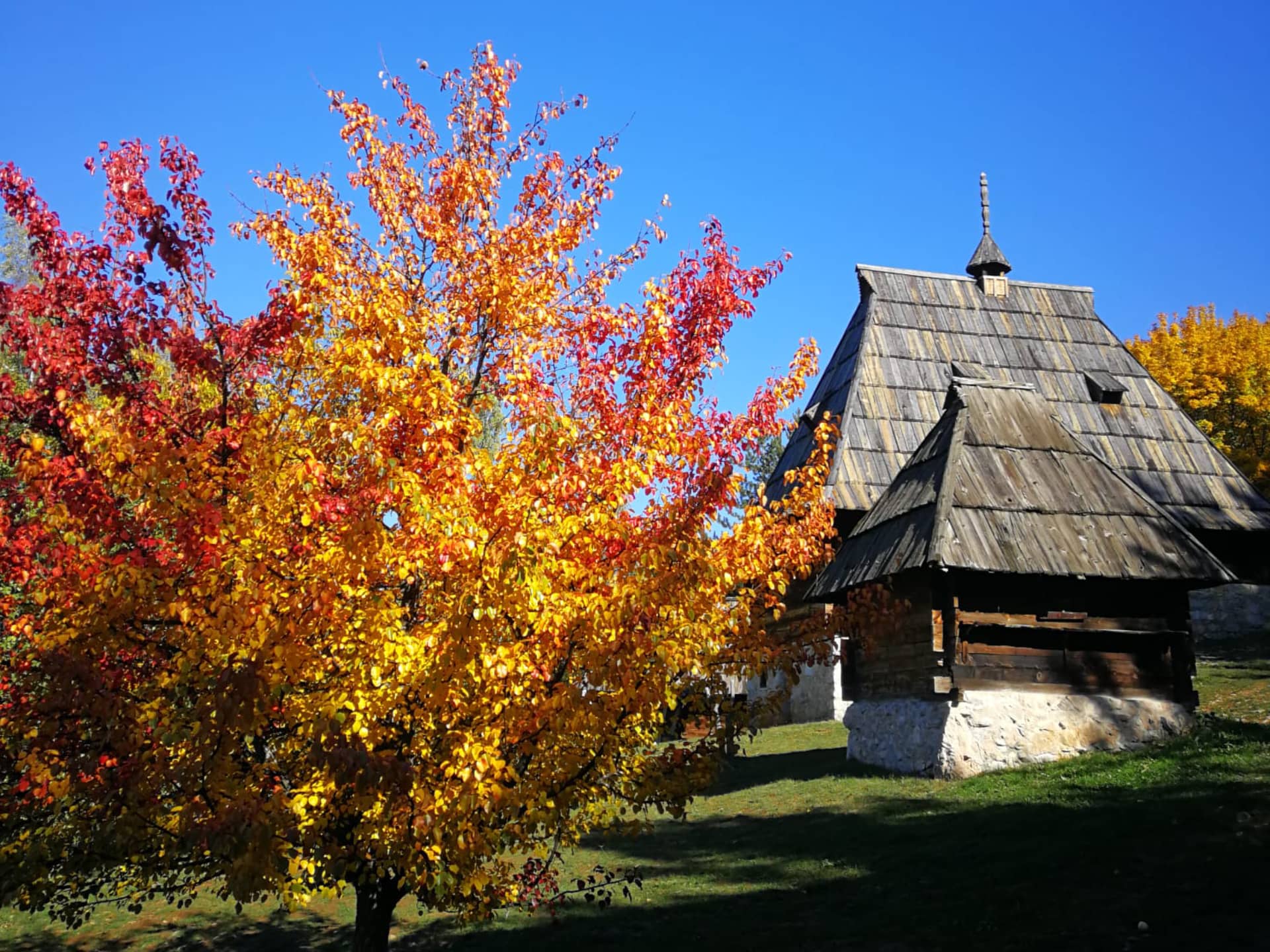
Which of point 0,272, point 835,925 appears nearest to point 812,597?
point 835,925

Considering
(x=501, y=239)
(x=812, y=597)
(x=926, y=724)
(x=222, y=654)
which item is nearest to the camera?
(x=222, y=654)

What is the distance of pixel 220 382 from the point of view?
606 centimetres

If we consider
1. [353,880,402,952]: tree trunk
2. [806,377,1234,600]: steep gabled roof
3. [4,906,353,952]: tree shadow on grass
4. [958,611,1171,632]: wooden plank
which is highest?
[806,377,1234,600]: steep gabled roof

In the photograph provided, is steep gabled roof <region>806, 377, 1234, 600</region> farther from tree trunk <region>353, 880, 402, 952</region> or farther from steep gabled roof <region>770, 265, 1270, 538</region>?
tree trunk <region>353, 880, 402, 952</region>

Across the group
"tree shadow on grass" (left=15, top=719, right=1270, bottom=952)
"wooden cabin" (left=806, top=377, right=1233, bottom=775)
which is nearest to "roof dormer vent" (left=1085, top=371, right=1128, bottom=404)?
"wooden cabin" (left=806, top=377, right=1233, bottom=775)

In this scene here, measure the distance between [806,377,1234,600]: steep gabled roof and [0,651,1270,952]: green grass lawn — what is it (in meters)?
2.84

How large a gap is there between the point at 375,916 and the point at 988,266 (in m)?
23.6

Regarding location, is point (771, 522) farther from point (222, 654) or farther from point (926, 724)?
point (926, 724)

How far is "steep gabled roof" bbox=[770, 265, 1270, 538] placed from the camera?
2058 cm

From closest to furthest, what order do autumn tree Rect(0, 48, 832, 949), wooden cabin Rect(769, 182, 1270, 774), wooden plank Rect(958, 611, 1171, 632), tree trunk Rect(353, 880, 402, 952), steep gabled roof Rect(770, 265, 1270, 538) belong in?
autumn tree Rect(0, 48, 832, 949), tree trunk Rect(353, 880, 402, 952), wooden cabin Rect(769, 182, 1270, 774), wooden plank Rect(958, 611, 1171, 632), steep gabled roof Rect(770, 265, 1270, 538)

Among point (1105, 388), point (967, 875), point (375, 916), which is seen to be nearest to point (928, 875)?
point (967, 875)

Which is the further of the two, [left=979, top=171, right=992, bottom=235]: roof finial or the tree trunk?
[left=979, top=171, right=992, bottom=235]: roof finial

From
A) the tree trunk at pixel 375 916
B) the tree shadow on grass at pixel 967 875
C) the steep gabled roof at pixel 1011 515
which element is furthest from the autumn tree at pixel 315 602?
the steep gabled roof at pixel 1011 515

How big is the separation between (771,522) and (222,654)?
3.99 meters
